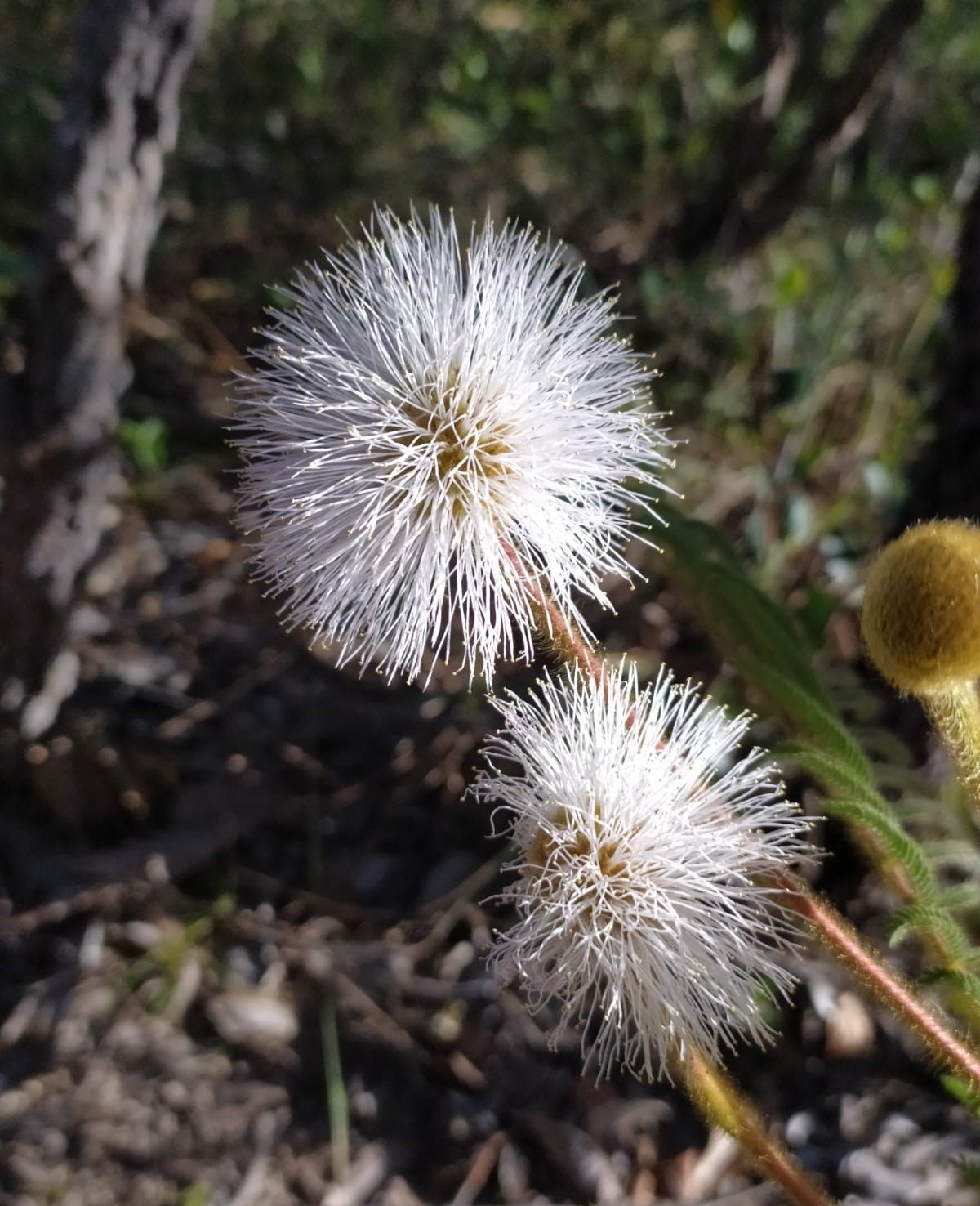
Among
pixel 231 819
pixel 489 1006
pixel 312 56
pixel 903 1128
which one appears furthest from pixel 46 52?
pixel 903 1128

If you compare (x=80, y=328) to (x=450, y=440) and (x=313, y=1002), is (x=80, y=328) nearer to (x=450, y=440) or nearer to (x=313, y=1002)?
(x=450, y=440)

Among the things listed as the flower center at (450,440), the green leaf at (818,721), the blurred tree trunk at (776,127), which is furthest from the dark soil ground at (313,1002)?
the blurred tree trunk at (776,127)

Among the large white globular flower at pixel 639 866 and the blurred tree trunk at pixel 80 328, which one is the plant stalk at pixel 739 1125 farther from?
the blurred tree trunk at pixel 80 328

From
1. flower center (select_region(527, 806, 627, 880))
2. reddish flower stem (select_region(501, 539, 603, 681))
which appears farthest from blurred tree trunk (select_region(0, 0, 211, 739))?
flower center (select_region(527, 806, 627, 880))

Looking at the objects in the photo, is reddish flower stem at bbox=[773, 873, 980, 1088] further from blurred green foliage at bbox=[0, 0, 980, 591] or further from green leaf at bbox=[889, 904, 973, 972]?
blurred green foliage at bbox=[0, 0, 980, 591]

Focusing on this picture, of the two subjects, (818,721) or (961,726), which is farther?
(818,721)

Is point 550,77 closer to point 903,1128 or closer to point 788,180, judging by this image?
point 788,180

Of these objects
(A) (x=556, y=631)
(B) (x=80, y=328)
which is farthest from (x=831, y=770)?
(B) (x=80, y=328)
